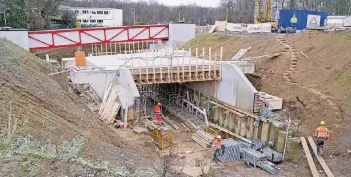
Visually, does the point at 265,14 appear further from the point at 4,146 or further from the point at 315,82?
the point at 4,146

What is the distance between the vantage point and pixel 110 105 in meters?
18.5

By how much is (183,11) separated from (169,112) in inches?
3186

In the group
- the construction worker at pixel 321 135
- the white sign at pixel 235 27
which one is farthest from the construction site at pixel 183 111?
the white sign at pixel 235 27

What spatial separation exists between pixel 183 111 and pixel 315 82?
8818 mm

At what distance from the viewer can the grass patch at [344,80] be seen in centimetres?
1648

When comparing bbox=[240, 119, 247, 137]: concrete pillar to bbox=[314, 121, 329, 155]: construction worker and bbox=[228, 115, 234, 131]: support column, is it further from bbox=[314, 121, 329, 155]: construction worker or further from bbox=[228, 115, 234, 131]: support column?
bbox=[314, 121, 329, 155]: construction worker

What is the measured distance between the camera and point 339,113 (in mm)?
14906

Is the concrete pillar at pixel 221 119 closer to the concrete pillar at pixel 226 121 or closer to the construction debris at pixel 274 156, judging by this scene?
the concrete pillar at pixel 226 121

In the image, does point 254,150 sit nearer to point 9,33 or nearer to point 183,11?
point 9,33

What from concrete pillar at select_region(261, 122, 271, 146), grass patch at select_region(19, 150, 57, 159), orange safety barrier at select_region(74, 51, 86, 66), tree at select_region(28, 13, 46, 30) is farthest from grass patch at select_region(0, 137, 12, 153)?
tree at select_region(28, 13, 46, 30)

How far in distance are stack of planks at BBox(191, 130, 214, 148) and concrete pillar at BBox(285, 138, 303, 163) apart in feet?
13.6

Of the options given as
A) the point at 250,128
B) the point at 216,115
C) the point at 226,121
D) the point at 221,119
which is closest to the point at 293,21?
the point at 216,115

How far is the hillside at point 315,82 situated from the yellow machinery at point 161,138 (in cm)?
603

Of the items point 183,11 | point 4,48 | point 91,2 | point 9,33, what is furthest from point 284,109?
point 91,2
